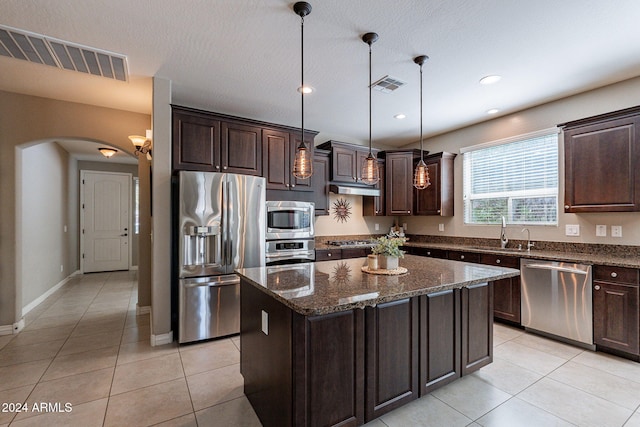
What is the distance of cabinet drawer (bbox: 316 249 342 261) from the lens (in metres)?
4.26

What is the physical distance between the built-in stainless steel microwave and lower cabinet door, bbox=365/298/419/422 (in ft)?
7.30

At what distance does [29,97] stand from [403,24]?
415cm

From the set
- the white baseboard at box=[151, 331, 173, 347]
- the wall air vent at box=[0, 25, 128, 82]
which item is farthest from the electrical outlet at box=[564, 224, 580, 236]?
the wall air vent at box=[0, 25, 128, 82]

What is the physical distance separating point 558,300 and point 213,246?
12.2 ft

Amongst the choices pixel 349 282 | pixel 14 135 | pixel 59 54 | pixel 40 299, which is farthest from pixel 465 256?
pixel 40 299

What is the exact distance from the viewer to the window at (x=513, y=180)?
12.1ft

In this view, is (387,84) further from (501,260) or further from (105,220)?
(105,220)

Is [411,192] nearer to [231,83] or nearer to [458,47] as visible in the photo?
[458,47]

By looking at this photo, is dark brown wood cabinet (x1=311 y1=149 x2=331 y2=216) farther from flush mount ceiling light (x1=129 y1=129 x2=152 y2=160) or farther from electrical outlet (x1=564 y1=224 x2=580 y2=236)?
electrical outlet (x1=564 y1=224 x2=580 y2=236)

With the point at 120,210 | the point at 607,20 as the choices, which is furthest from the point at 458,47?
the point at 120,210

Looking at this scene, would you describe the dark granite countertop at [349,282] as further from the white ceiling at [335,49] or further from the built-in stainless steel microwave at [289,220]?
the white ceiling at [335,49]

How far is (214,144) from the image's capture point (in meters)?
3.52

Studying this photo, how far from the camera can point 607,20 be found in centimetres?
217

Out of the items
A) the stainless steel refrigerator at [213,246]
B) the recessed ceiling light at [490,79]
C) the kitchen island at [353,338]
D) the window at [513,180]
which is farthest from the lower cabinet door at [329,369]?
the window at [513,180]
